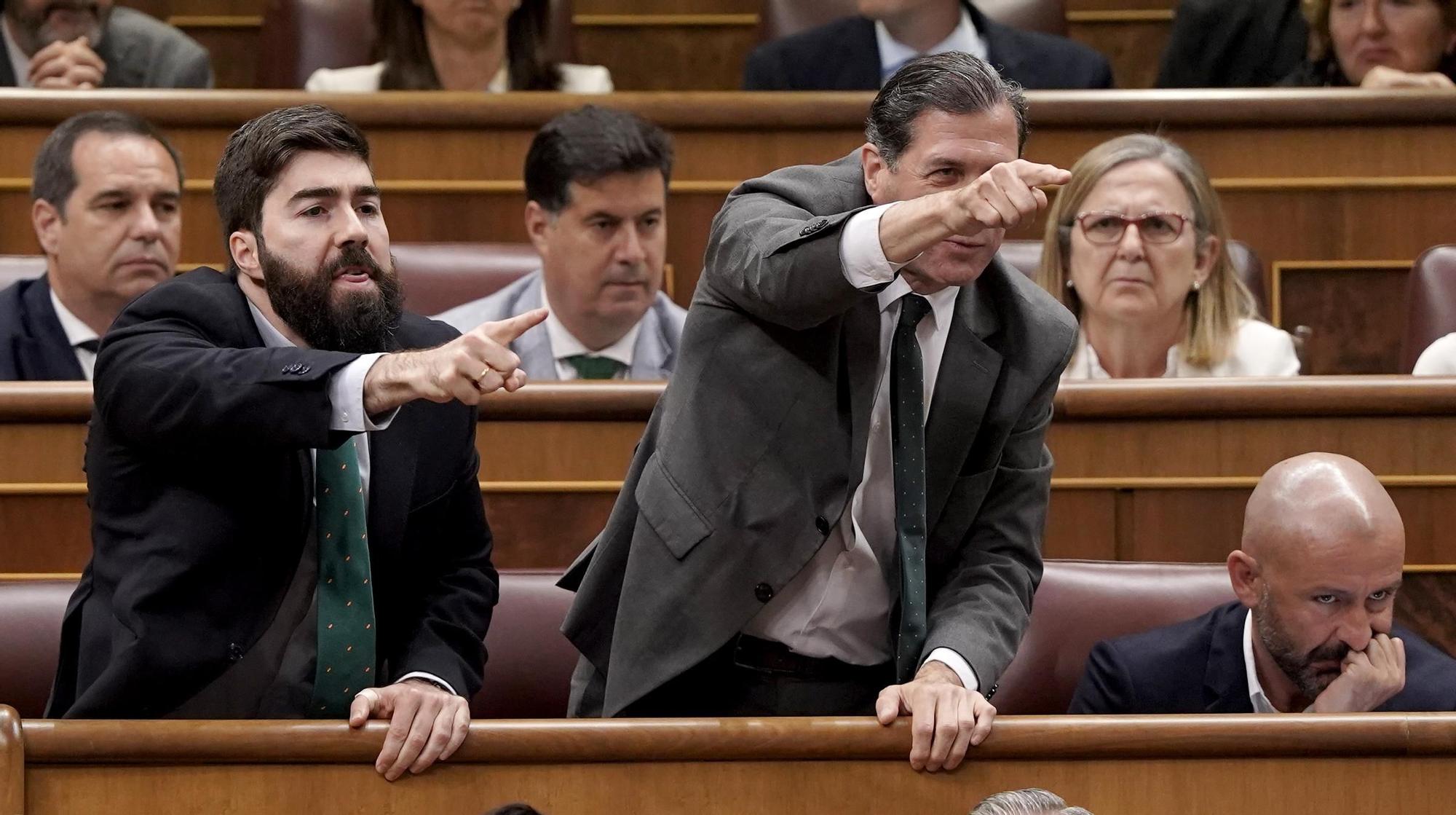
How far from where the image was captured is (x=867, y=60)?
6.40ft

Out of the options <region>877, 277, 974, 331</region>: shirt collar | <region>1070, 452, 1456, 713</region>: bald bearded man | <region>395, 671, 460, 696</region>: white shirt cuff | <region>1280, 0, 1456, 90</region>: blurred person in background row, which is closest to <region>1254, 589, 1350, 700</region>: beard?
<region>1070, 452, 1456, 713</region>: bald bearded man

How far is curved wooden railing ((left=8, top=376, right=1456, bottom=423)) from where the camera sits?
1299 millimetres

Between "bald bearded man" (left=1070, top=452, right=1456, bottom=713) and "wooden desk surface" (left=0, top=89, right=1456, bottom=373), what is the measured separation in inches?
25.8

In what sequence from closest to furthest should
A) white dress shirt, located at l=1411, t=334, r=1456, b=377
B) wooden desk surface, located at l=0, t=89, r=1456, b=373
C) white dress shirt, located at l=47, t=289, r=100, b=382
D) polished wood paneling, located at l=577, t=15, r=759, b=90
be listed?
white dress shirt, located at l=1411, t=334, r=1456, b=377
white dress shirt, located at l=47, t=289, r=100, b=382
wooden desk surface, located at l=0, t=89, r=1456, b=373
polished wood paneling, located at l=577, t=15, r=759, b=90

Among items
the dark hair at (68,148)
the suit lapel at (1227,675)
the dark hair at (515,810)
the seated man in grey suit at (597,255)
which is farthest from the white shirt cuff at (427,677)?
the dark hair at (68,148)

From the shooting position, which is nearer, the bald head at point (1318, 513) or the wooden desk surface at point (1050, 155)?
the bald head at point (1318, 513)

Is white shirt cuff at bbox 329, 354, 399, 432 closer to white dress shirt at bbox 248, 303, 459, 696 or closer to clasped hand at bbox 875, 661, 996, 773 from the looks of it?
white dress shirt at bbox 248, 303, 459, 696

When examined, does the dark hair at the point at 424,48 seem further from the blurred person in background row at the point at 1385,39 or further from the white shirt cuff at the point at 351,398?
the white shirt cuff at the point at 351,398

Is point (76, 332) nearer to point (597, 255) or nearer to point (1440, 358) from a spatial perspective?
point (597, 255)

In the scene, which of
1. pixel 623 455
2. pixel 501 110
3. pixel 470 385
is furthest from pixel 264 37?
pixel 470 385

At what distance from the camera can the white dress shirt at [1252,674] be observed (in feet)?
3.82

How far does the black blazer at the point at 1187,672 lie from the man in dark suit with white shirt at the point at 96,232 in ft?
2.93

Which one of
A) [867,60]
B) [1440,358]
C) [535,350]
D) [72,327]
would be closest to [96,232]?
[72,327]

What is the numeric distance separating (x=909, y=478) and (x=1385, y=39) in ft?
3.77
